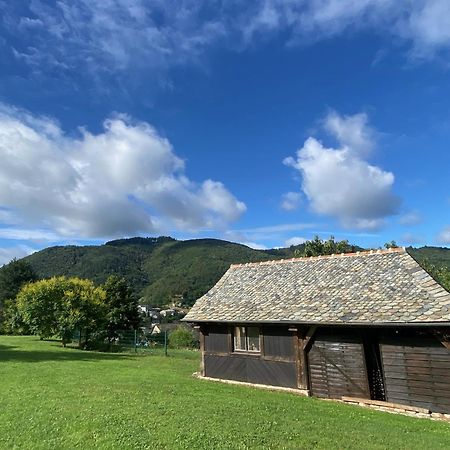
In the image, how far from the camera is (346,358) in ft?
47.9

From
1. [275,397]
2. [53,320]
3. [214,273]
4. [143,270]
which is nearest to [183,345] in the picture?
[53,320]

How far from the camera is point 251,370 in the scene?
17109mm

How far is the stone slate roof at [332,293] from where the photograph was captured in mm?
13555

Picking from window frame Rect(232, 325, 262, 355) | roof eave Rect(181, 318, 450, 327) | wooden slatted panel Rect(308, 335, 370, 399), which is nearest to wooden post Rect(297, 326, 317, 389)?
wooden slatted panel Rect(308, 335, 370, 399)

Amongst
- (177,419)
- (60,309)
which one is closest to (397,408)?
(177,419)

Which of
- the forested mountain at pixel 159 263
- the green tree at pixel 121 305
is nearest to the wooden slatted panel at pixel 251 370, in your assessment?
the green tree at pixel 121 305

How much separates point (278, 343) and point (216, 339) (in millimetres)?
3526

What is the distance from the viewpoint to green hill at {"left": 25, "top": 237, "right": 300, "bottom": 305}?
388 feet

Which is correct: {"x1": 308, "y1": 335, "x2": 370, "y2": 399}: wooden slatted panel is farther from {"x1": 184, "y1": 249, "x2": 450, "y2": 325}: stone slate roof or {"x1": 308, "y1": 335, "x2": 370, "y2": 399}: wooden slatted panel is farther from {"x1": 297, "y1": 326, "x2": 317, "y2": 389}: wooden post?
{"x1": 184, "y1": 249, "x2": 450, "y2": 325}: stone slate roof

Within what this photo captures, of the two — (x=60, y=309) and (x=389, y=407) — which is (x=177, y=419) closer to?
(x=389, y=407)

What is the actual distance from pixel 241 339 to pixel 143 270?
137 m

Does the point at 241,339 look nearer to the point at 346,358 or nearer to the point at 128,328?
the point at 346,358

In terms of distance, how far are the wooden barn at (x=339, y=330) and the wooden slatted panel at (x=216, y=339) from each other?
5 centimetres

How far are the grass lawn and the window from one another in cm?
205
